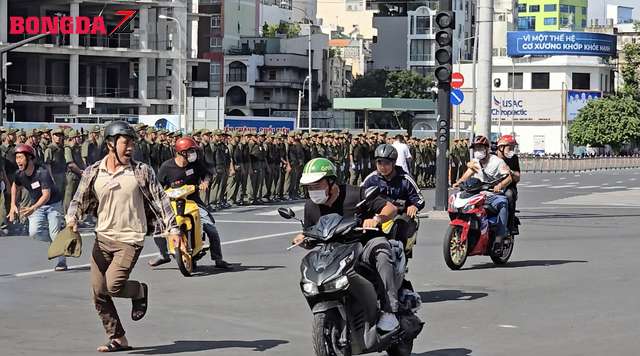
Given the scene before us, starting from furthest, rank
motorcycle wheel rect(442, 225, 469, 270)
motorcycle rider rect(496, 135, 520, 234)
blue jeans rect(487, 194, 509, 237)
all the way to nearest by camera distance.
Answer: motorcycle rider rect(496, 135, 520, 234), blue jeans rect(487, 194, 509, 237), motorcycle wheel rect(442, 225, 469, 270)

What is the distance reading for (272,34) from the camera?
400 feet

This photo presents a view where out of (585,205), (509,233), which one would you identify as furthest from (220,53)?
(509,233)

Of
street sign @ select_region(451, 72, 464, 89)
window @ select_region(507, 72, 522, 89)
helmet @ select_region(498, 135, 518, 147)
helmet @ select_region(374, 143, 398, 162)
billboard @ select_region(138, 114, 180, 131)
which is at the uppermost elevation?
window @ select_region(507, 72, 522, 89)

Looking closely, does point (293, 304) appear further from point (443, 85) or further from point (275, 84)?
point (275, 84)

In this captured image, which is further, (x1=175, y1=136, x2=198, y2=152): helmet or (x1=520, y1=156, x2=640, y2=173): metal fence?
(x1=520, y1=156, x2=640, y2=173): metal fence

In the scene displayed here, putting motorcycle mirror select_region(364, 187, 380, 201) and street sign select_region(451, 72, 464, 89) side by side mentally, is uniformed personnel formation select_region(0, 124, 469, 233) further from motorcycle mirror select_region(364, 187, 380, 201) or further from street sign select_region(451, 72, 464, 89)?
motorcycle mirror select_region(364, 187, 380, 201)

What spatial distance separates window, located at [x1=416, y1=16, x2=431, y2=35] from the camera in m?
132

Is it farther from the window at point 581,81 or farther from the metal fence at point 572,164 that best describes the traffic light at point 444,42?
the window at point 581,81

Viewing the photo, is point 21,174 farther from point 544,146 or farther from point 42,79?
point 544,146

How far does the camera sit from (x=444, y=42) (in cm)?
2534

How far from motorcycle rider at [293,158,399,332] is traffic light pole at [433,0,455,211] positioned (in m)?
16.1

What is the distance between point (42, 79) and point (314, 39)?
3623 centimetres

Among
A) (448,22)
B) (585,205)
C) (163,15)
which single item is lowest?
(585,205)

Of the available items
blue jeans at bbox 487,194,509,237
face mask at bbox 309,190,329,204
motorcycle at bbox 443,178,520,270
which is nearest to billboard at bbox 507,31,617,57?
blue jeans at bbox 487,194,509,237
